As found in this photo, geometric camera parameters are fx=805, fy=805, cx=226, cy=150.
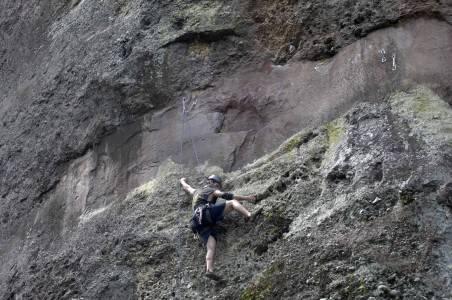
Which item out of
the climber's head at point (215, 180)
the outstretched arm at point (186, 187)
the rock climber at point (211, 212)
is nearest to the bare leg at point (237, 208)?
the rock climber at point (211, 212)

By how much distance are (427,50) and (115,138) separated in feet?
12.9

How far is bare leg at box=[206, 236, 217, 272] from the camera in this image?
7345 mm

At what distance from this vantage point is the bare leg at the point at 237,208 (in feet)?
24.5

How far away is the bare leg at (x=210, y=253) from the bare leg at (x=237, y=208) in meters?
0.33

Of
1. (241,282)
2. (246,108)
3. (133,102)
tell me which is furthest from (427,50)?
(133,102)

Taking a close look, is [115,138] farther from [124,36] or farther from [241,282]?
[241,282]

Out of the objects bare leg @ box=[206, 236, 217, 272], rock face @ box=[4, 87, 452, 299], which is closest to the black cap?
rock face @ box=[4, 87, 452, 299]

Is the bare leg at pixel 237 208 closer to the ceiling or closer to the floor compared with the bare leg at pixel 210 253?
closer to the ceiling

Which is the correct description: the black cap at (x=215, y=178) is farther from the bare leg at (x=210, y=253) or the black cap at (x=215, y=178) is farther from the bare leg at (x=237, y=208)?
the bare leg at (x=210, y=253)

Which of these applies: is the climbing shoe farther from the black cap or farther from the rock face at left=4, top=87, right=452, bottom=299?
the black cap

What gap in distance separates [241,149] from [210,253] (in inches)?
56.2

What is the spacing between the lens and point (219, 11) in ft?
31.2

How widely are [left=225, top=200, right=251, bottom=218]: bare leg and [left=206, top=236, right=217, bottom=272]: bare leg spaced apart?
0.33 metres

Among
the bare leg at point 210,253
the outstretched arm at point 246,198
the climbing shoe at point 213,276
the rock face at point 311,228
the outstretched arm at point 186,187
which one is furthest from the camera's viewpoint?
the outstretched arm at point 186,187
